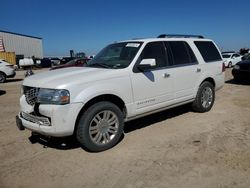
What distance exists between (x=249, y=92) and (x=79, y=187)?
26.8 ft

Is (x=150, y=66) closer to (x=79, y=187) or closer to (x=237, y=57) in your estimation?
(x=79, y=187)

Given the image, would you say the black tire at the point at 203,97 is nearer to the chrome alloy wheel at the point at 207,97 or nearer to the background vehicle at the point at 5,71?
the chrome alloy wheel at the point at 207,97

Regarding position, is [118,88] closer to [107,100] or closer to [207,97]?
[107,100]

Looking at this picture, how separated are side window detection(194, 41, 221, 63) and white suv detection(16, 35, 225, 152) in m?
0.04

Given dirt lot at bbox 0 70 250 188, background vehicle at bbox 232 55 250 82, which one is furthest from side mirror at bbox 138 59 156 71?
background vehicle at bbox 232 55 250 82

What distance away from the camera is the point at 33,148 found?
15.6 ft

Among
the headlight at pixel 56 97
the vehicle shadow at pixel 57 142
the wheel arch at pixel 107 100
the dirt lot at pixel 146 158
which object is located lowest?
the dirt lot at pixel 146 158

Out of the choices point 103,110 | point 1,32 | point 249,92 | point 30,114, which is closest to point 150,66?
point 103,110

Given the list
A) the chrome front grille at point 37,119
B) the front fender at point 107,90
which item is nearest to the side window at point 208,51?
the front fender at point 107,90

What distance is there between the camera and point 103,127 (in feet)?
14.8

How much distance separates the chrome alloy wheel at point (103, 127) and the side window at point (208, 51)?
3114 mm

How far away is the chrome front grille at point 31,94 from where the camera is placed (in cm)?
429

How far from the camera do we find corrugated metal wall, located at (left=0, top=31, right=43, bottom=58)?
4551 cm

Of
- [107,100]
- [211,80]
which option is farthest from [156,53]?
[211,80]
